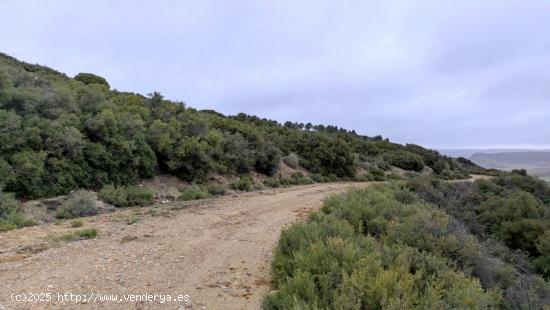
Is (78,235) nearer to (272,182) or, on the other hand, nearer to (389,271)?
(389,271)

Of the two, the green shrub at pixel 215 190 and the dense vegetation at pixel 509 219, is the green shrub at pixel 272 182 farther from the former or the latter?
the dense vegetation at pixel 509 219

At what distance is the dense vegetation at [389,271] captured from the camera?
14.4 ft

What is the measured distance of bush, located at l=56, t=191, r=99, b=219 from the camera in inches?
474

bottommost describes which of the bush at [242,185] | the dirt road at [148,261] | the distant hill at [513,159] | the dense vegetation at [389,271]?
the dirt road at [148,261]

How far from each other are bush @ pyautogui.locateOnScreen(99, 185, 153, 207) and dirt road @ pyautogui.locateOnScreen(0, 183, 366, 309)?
7.44 ft

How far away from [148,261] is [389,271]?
4.50m

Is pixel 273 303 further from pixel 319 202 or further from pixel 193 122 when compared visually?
pixel 193 122

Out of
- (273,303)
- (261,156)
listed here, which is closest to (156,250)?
(273,303)

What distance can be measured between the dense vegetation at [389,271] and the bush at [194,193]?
861 cm

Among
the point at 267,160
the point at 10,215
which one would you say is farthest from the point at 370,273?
the point at 267,160

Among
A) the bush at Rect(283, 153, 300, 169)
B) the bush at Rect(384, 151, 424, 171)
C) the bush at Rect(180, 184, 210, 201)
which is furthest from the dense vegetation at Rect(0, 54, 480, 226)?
the bush at Rect(384, 151, 424, 171)

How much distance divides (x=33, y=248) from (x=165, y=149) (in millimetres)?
10521

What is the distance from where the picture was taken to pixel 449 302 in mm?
4566

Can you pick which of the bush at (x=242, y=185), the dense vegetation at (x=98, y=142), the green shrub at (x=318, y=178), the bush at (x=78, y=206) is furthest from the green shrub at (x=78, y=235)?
the green shrub at (x=318, y=178)
